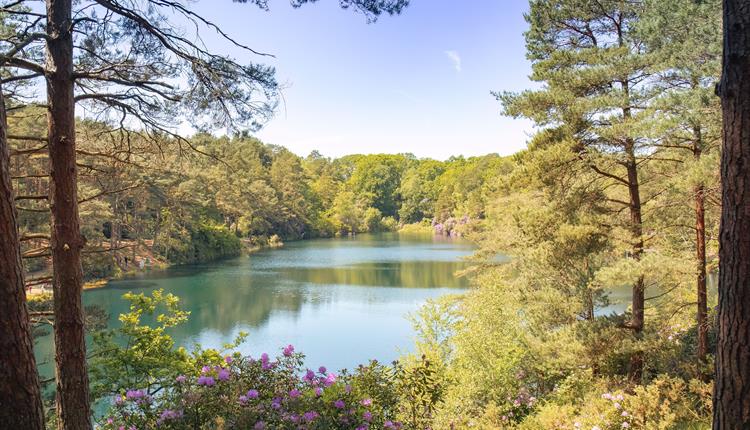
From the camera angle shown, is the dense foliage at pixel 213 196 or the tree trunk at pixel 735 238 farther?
the dense foliage at pixel 213 196

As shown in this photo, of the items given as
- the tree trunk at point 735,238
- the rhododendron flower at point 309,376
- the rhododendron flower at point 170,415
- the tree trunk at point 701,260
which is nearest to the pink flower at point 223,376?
the rhododendron flower at point 170,415

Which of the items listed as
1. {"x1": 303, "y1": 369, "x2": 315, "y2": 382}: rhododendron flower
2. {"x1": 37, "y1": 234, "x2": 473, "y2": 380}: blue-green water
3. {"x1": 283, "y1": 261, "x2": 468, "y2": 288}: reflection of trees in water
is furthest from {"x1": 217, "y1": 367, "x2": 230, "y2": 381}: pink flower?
{"x1": 283, "y1": 261, "x2": 468, "y2": 288}: reflection of trees in water

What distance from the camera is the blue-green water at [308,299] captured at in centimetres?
1199

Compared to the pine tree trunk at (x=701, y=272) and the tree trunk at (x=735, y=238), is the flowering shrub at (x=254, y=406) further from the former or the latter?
the pine tree trunk at (x=701, y=272)

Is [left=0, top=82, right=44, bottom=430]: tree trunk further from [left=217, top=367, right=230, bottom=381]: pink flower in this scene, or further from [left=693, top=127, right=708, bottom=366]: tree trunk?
[left=693, top=127, right=708, bottom=366]: tree trunk

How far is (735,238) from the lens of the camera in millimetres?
1663

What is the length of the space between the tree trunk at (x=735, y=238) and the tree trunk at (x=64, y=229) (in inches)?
126

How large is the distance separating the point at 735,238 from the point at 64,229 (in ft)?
10.9

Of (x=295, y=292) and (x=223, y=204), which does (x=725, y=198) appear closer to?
(x=295, y=292)

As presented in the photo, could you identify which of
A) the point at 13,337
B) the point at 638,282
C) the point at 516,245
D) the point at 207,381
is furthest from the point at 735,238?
the point at 516,245

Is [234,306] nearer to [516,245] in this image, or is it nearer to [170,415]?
[516,245]

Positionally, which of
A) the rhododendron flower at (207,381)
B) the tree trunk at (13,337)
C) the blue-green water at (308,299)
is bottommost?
the blue-green water at (308,299)

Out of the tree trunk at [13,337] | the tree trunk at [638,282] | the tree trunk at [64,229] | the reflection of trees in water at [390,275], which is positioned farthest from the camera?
the reflection of trees in water at [390,275]

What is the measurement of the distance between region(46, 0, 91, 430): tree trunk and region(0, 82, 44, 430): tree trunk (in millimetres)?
1255
